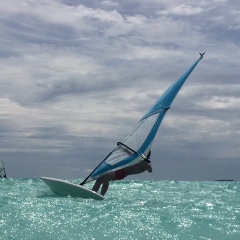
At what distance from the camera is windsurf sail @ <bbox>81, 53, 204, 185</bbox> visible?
1598cm

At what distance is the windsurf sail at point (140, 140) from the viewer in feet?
52.4

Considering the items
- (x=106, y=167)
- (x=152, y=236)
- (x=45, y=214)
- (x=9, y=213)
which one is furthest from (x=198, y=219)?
(x=106, y=167)

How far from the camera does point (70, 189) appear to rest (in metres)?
15.0

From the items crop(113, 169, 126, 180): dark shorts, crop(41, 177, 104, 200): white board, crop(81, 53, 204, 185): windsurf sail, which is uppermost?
crop(81, 53, 204, 185): windsurf sail

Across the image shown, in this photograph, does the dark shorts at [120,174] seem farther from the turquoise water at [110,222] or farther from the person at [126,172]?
the turquoise water at [110,222]

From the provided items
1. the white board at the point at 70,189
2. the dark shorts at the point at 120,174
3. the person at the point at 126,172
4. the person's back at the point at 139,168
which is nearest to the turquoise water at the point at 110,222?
the white board at the point at 70,189

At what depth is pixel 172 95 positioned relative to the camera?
55.3 ft

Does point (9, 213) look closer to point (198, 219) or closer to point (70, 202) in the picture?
point (70, 202)

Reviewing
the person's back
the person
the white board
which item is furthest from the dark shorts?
the white board

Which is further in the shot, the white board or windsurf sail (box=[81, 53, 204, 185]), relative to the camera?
windsurf sail (box=[81, 53, 204, 185])

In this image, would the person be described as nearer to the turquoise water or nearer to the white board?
the white board

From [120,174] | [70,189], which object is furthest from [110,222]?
[120,174]

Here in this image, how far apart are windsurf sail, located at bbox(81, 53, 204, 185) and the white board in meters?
0.72

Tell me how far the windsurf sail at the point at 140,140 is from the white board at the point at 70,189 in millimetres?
724
